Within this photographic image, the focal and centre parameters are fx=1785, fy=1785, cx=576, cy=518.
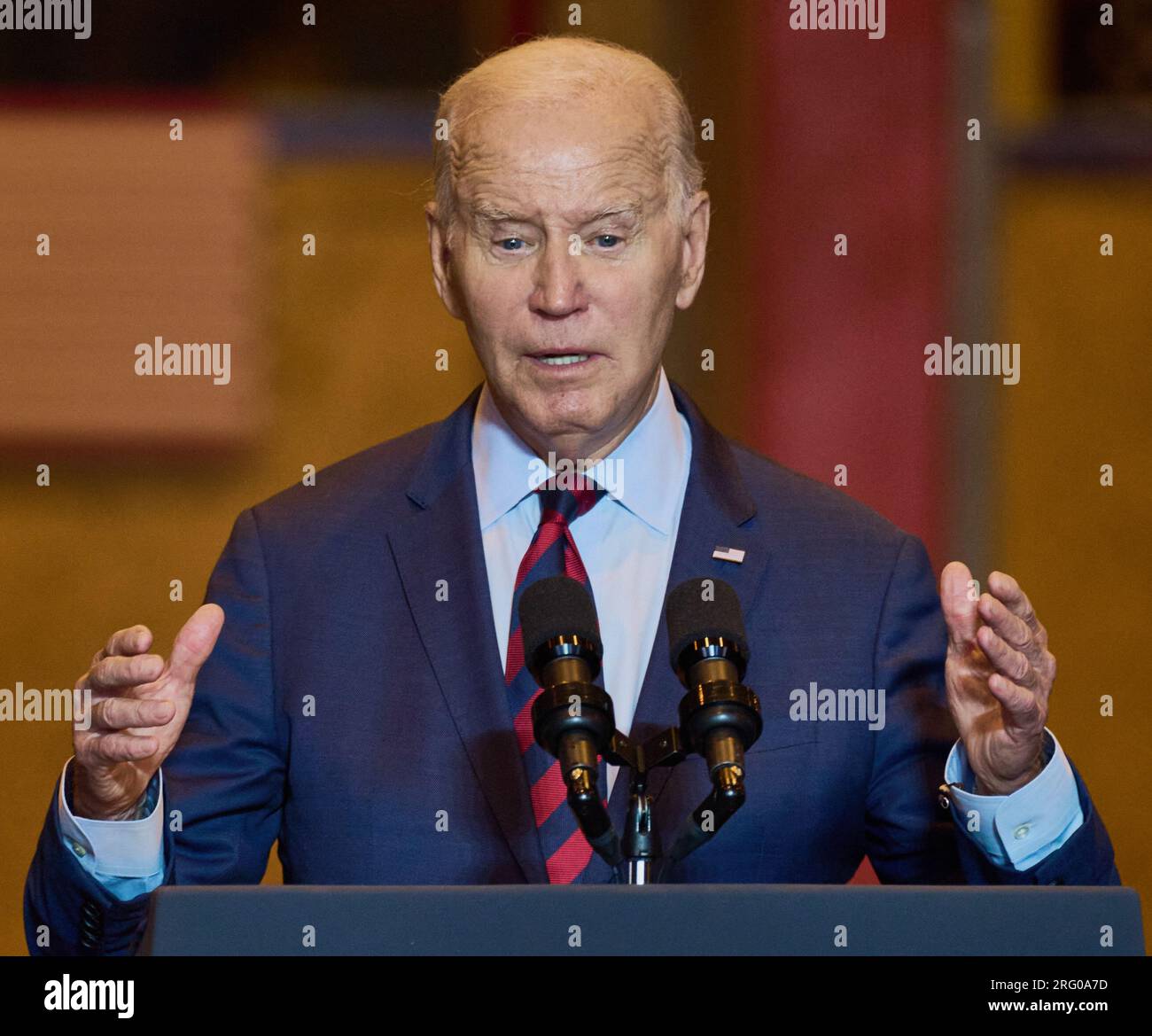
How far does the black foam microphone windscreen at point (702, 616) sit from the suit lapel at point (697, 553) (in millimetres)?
352

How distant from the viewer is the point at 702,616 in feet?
4.23

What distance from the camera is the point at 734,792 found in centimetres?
119

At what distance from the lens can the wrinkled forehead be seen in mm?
1744

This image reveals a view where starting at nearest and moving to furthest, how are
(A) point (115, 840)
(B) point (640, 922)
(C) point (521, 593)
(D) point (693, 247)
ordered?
(B) point (640, 922) → (A) point (115, 840) → (C) point (521, 593) → (D) point (693, 247)

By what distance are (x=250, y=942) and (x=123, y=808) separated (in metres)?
0.46

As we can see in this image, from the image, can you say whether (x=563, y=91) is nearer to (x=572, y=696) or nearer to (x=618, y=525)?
(x=618, y=525)

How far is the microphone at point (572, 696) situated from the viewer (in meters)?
1.20

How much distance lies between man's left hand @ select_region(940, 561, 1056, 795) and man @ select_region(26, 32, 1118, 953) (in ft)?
0.18

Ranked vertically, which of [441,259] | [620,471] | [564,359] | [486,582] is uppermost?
[441,259]

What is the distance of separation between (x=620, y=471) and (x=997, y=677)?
0.56 metres

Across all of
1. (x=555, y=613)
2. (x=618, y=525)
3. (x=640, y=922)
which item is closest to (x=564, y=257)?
(x=618, y=525)

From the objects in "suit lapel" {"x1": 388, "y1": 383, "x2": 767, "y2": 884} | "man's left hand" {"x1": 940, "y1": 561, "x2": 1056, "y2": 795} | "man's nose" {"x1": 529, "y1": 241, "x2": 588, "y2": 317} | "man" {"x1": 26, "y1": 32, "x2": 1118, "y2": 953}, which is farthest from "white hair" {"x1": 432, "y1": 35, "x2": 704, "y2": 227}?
"man's left hand" {"x1": 940, "y1": 561, "x2": 1056, "y2": 795}

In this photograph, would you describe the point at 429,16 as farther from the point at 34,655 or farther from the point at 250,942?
the point at 250,942

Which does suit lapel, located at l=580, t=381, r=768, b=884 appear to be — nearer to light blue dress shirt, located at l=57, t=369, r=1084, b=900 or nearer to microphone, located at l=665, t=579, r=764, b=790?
light blue dress shirt, located at l=57, t=369, r=1084, b=900
